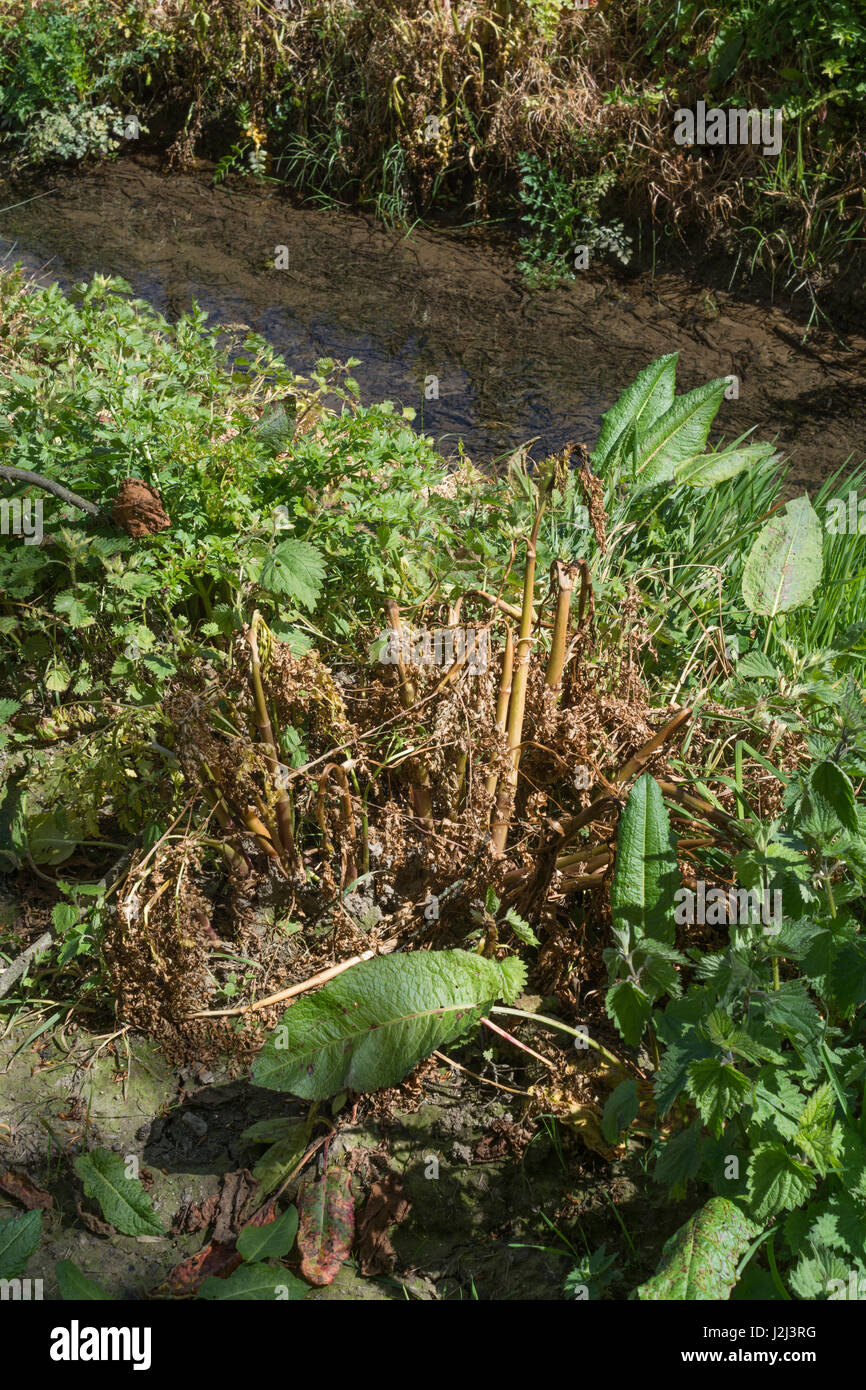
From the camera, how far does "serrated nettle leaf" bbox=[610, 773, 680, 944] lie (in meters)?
2.00

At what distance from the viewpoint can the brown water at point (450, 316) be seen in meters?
5.31

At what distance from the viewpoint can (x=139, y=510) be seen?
2654 millimetres

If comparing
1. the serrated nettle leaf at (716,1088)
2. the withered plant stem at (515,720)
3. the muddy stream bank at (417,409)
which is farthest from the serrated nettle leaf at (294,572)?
Answer: the serrated nettle leaf at (716,1088)

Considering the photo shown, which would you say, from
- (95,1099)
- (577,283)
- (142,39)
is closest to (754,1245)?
(95,1099)

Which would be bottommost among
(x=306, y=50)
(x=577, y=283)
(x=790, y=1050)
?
(x=790, y=1050)

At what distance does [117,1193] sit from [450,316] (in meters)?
5.10

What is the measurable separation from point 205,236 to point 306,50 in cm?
140

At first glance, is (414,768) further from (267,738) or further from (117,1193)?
(117,1193)

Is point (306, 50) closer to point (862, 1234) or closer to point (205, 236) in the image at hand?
point (205, 236)

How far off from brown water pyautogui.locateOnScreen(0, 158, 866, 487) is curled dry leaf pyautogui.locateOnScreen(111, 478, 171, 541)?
240 centimetres

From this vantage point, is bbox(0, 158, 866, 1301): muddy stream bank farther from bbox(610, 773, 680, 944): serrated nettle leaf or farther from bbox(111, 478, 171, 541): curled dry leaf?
bbox(111, 478, 171, 541): curled dry leaf

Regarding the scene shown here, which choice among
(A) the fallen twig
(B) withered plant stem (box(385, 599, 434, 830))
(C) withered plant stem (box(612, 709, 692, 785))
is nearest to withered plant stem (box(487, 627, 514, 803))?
Answer: (B) withered plant stem (box(385, 599, 434, 830))

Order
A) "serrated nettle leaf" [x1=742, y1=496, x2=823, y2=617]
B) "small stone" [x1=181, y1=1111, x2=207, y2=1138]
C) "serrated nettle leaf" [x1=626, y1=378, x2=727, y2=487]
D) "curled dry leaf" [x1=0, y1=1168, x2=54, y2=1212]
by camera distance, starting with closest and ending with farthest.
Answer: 1. "curled dry leaf" [x1=0, y1=1168, x2=54, y2=1212]
2. "small stone" [x1=181, y1=1111, x2=207, y2=1138]
3. "serrated nettle leaf" [x1=742, y1=496, x2=823, y2=617]
4. "serrated nettle leaf" [x1=626, y1=378, x2=727, y2=487]

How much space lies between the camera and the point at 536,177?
20.9ft
